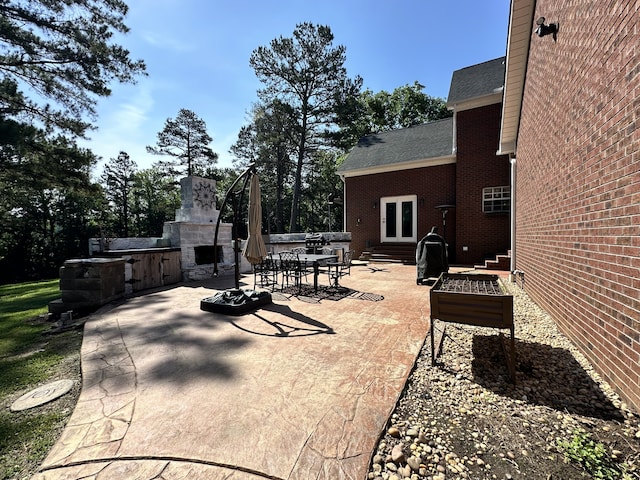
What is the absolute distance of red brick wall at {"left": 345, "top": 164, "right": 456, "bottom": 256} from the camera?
12.4 meters

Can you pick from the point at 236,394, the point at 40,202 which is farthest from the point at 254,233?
the point at 40,202

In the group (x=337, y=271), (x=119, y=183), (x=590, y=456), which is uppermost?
(x=119, y=183)

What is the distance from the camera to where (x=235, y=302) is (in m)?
5.18

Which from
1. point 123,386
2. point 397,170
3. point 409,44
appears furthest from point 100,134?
point 409,44

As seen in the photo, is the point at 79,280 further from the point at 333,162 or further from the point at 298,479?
the point at 333,162

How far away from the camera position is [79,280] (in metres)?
5.72

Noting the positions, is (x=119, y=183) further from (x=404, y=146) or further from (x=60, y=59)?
(x=404, y=146)

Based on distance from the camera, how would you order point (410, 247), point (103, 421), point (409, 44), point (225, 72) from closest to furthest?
1. point (103, 421)
2. point (225, 72)
3. point (410, 247)
4. point (409, 44)

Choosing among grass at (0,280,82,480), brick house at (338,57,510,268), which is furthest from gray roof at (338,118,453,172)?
grass at (0,280,82,480)

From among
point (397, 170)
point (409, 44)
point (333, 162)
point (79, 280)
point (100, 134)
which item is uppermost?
point (409, 44)

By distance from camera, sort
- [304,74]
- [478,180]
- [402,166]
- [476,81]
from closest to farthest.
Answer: [478,180] → [476,81] → [402,166] → [304,74]

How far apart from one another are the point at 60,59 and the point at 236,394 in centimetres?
1259

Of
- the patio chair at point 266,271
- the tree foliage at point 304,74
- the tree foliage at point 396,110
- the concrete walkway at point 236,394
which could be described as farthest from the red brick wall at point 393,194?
the tree foliage at point 396,110

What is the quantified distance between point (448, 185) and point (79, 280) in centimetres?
1314
